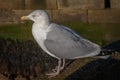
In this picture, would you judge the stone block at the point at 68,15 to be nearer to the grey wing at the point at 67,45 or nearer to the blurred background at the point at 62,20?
the blurred background at the point at 62,20

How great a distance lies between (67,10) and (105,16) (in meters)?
0.78

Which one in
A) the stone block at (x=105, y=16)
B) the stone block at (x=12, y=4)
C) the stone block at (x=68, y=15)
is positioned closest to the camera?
the stone block at (x=105, y=16)

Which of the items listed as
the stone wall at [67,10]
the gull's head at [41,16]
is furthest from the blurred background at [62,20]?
the gull's head at [41,16]

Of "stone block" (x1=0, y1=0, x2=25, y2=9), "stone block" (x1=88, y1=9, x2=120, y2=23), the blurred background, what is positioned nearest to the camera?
the blurred background

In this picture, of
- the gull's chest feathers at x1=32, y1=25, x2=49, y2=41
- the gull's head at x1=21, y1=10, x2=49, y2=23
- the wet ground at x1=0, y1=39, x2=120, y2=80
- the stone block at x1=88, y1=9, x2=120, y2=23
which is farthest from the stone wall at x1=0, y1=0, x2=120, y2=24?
the gull's chest feathers at x1=32, y1=25, x2=49, y2=41

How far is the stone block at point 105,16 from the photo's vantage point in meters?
10.1

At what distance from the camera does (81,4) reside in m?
10.2

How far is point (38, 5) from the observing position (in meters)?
10.6

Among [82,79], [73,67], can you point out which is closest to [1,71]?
[73,67]

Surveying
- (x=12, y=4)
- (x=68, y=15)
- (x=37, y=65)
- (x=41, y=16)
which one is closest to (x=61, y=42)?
(x=41, y=16)

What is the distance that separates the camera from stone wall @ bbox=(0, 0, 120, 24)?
10.1 metres

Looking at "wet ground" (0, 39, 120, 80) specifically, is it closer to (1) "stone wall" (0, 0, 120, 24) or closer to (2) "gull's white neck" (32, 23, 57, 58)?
(2) "gull's white neck" (32, 23, 57, 58)

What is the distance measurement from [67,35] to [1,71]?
2040 mm

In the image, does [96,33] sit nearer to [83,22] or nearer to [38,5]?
[83,22]
